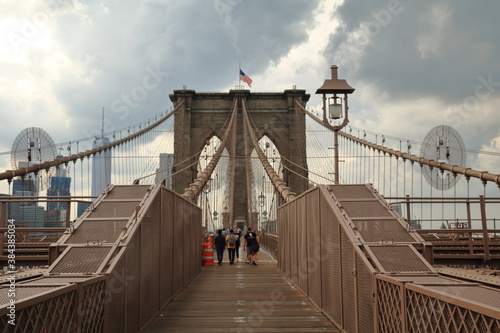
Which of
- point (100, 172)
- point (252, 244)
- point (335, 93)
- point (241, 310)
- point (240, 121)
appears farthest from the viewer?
point (240, 121)

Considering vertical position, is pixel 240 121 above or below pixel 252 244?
above

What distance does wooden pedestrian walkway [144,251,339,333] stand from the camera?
20.2ft

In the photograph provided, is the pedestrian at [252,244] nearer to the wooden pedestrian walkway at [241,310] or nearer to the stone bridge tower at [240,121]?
the wooden pedestrian walkway at [241,310]

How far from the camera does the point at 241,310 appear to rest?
287 inches

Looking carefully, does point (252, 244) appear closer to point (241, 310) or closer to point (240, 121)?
Answer: point (241, 310)

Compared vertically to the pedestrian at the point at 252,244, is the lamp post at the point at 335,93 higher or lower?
higher

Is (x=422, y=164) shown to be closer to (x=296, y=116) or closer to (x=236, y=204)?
(x=296, y=116)

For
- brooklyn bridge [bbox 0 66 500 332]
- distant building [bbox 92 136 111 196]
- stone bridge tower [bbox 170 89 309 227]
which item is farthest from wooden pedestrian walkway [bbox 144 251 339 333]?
stone bridge tower [bbox 170 89 309 227]

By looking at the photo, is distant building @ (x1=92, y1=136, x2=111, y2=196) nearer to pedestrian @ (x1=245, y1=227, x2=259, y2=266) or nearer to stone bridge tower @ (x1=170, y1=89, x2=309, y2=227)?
pedestrian @ (x1=245, y1=227, x2=259, y2=266)

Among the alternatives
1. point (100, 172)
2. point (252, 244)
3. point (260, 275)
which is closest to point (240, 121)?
point (100, 172)

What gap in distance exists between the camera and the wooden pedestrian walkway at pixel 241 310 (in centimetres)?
615

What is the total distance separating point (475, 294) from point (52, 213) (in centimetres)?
1338

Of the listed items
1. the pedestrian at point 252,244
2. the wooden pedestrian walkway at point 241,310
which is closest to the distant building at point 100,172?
the pedestrian at point 252,244

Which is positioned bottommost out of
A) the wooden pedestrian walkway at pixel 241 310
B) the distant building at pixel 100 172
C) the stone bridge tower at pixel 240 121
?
the wooden pedestrian walkway at pixel 241 310
